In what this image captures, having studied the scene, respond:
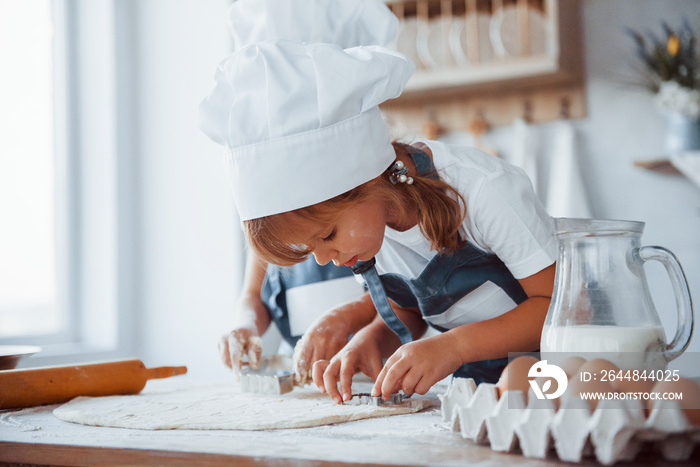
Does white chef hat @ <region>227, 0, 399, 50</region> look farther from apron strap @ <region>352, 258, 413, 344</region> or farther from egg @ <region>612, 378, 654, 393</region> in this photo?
egg @ <region>612, 378, 654, 393</region>

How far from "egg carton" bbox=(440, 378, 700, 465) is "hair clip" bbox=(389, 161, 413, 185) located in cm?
40

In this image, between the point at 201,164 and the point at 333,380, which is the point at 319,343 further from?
the point at 201,164

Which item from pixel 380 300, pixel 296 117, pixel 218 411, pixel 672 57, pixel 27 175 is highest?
pixel 672 57

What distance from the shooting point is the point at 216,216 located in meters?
2.04

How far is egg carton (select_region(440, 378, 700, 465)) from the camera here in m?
0.46

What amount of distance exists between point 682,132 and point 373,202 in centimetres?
134

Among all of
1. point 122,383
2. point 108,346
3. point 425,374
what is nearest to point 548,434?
point 425,374

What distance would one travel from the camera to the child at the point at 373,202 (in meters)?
0.74

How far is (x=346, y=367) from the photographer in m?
0.82

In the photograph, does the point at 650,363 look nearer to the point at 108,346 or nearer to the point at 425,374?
the point at 425,374

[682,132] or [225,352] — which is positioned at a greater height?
[682,132]

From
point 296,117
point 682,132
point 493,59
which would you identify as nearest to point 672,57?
point 682,132

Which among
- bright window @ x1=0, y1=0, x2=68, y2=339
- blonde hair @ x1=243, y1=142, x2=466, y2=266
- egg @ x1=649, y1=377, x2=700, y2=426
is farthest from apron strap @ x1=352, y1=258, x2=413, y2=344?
bright window @ x1=0, y1=0, x2=68, y2=339

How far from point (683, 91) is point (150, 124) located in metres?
1.64
